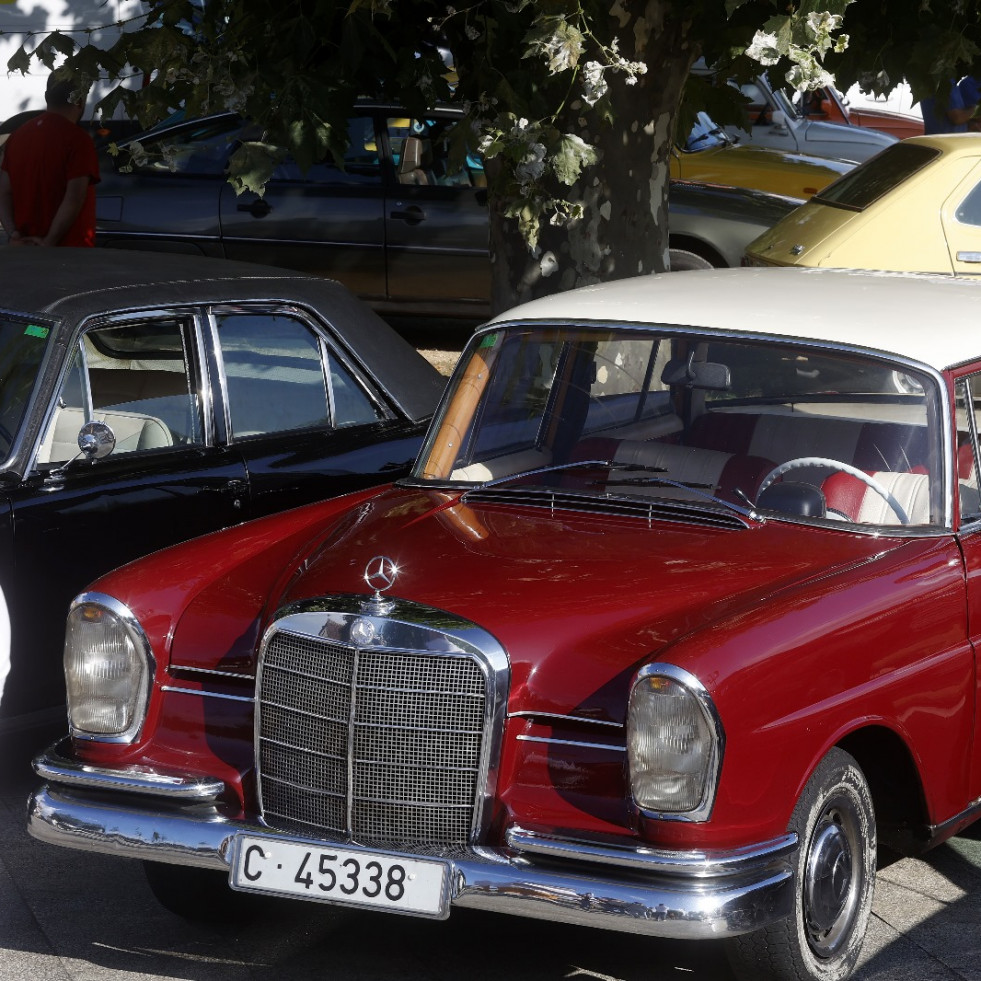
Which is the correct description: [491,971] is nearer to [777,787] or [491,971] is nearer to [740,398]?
[777,787]

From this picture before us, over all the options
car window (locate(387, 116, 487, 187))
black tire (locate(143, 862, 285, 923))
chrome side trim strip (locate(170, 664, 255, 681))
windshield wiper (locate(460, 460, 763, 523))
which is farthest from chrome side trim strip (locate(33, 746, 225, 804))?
car window (locate(387, 116, 487, 187))

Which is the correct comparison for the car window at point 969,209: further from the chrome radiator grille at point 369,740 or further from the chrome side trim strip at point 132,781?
the chrome side trim strip at point 132,781

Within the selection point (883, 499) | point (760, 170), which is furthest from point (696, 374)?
point (760, 170)

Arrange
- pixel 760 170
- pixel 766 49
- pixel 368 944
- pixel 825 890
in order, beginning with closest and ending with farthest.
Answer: pixel 825 890
pixel 368 944
pixel 766 49
pixel 760 170

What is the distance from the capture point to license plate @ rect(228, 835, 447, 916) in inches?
148

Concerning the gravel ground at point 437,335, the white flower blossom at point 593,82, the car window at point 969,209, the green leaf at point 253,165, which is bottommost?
the gravel ground at point 437,335

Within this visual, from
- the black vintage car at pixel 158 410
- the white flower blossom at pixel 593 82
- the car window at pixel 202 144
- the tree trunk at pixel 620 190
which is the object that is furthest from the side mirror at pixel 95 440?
the car window at pixel 202 144

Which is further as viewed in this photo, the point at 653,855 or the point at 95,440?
the point at 95,440

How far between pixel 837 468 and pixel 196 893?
6.63 feet

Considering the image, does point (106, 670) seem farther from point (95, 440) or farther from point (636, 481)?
point (636, 481)

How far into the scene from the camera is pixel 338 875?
386cm

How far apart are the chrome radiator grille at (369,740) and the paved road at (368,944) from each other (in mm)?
528

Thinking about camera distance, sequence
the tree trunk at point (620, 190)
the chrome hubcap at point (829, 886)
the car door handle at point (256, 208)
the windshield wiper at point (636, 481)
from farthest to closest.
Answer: the car door handle at point (256, 208), the tree trunk at point (620, 190), the windshield wiper at point (636, 481), the chrome hubcap at point (829, 886)

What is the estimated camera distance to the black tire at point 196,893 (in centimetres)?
452
